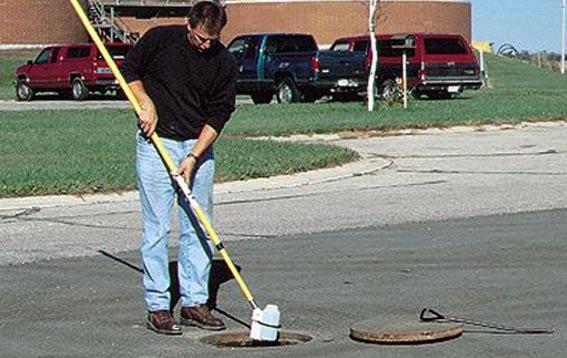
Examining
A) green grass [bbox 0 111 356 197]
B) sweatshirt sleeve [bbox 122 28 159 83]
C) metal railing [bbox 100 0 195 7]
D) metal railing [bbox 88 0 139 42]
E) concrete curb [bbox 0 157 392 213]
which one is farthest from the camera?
metal railing [bbox 100 0 195 7]

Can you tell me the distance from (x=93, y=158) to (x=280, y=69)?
1863 centimetres

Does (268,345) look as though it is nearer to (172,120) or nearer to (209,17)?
(172,120)

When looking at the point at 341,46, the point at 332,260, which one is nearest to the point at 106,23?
the point at 341,46

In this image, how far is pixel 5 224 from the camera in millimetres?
13211

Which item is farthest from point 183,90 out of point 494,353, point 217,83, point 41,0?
point 41,0

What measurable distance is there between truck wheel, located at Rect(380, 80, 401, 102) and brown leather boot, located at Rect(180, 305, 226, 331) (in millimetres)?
24204

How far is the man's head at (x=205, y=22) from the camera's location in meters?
8.02

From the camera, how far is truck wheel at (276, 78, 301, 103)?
121 ft

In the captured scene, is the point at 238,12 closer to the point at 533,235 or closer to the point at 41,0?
the point at 41,0

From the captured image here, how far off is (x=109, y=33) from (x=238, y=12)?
7037mm

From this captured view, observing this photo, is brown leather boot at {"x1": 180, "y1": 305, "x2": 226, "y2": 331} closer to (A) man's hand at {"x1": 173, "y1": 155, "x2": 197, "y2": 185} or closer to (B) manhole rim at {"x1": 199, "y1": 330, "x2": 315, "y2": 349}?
(B) manhole rim at {"x1": 199, "y1": 330, "x2": 315, "y2": 349}

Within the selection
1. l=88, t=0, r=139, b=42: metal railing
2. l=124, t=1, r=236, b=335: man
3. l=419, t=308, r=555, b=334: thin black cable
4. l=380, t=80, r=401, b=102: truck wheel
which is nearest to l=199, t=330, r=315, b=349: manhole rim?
l=124, t=1, r=236, b=335: man

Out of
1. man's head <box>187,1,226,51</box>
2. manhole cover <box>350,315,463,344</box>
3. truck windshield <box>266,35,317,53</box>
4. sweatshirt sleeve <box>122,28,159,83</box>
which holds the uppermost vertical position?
man's head <box>187,1,226,51</box>

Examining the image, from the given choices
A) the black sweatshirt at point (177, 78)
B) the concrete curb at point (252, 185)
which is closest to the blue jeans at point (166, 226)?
the black sweatshirt at point (177, 78)
